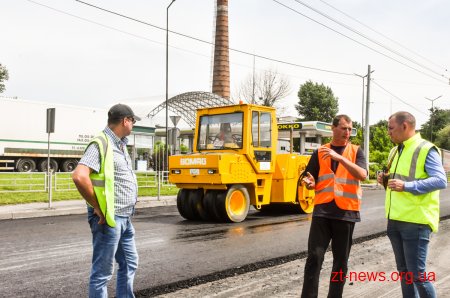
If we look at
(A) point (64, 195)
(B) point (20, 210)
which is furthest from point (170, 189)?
(B) point (20, 210)

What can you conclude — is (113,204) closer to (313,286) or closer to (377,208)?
(313,286)

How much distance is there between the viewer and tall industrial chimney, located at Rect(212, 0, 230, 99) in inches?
1841

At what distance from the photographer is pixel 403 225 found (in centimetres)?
387

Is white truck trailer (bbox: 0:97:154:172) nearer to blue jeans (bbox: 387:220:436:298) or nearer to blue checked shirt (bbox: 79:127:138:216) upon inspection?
blue checked shirt (bbox: 79:127:138:216)

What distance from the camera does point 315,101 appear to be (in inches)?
2896

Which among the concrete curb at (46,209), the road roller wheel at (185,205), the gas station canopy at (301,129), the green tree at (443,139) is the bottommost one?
the concrete curb at (46,209)

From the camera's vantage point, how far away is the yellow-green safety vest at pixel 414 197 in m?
3.82

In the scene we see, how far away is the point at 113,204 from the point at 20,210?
9919 mm

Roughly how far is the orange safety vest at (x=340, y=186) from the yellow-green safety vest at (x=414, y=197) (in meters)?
0.47

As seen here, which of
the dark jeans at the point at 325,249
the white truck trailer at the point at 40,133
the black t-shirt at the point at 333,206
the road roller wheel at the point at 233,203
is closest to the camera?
the dark jeans at the point at 325,249

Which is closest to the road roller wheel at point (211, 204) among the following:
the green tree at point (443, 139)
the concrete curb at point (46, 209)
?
the concrete curb at point (46, 209)

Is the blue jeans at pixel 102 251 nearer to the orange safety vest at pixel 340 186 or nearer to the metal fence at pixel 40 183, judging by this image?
the orange safety vest at pixel 340 186

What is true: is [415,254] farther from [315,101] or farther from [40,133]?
[315,101]

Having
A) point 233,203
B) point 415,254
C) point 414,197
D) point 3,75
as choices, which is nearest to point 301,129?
point 233,203
